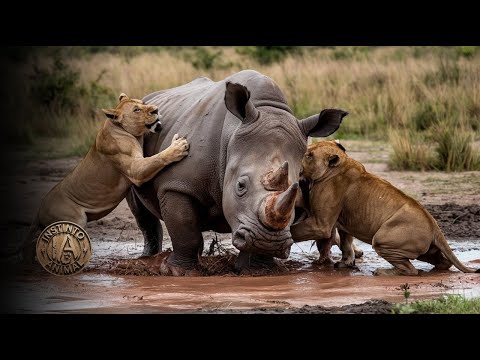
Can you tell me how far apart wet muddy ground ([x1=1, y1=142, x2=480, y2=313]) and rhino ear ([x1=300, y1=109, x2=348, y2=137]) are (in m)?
1.44

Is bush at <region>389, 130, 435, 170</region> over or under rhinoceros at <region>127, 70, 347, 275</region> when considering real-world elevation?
under

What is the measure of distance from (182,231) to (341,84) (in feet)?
36.1

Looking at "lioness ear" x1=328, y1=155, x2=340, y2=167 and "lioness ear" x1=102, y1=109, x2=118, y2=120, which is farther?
"lioness ear" x1=102, y1=109, x2=118, y2=120

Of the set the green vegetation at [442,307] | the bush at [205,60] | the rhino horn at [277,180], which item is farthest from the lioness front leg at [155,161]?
the bush at [205,60]

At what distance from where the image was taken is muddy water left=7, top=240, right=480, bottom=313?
957cm

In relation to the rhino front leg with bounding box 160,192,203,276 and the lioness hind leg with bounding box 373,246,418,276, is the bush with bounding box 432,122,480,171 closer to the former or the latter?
the lioness hind leg with bounding box 373,246,418,276

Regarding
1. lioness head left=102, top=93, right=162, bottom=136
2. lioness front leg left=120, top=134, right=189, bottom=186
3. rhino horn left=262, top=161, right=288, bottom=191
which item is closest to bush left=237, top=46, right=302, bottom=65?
lioness head left=102, top=93, right=162, bottom=136

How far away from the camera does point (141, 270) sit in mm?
11445

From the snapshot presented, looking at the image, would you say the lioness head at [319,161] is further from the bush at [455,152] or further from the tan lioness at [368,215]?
the bush at [455,152]

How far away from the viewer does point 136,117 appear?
11.7 metres

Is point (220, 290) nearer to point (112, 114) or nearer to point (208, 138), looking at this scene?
point (208, 138)

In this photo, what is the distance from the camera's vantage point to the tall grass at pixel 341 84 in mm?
18953

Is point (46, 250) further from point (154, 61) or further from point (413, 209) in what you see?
point (154, 61)

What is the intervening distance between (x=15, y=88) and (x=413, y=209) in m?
12.7
